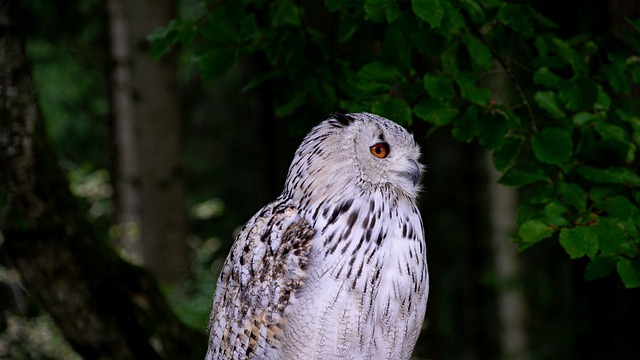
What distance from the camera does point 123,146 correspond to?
10.9 metres

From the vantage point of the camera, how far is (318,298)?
287cm

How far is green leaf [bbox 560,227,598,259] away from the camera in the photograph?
2.96 metres

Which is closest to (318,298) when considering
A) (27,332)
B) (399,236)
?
(399,236)

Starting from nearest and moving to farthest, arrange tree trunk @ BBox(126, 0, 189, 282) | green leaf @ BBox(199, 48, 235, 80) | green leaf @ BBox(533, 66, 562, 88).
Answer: green leaf @ BBox(533, 66, 562, 88), green leaf @ BBox(199, 48, 235, 80), tree trunk @ BBox(126, 0, 189, 282)

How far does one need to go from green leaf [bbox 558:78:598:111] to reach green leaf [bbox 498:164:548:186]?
31cm

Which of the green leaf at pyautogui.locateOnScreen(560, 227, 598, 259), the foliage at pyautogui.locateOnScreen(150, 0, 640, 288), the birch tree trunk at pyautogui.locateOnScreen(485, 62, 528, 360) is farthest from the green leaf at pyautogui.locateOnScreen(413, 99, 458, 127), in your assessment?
the birch tree trunk at pyautogui.locateOnScreen(485, 62, 528, 360)

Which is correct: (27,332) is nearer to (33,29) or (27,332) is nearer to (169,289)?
(169,289)

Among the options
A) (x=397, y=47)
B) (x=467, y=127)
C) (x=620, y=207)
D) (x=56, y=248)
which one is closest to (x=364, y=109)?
(x=397, y=47)

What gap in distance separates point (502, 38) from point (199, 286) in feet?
20.7

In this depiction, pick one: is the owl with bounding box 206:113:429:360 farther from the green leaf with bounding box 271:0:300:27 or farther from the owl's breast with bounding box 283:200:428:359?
the green leaf with bounding box 271:0:300:27

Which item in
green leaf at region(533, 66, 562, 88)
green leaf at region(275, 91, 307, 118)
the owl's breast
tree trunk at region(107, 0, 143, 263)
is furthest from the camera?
tree trunk at region(107, 0, 143, 263)

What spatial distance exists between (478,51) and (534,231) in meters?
0.83

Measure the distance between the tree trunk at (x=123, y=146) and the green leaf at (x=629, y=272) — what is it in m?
7.69

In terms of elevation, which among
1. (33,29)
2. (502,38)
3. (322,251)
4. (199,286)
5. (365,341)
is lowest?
(199,286)
